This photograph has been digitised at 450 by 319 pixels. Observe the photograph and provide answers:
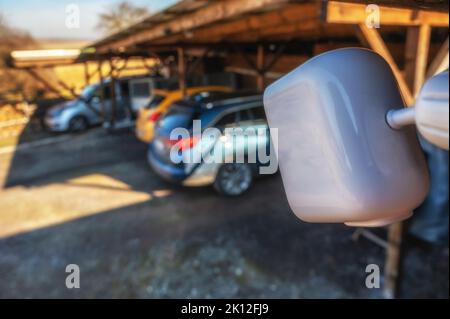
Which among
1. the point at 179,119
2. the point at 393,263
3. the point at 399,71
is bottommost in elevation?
the point at 393,263

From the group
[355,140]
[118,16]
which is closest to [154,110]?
[355,140]

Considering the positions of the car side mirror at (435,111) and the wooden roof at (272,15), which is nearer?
the car side mirror at (435,111)

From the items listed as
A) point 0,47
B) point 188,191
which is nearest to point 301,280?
point 188,191

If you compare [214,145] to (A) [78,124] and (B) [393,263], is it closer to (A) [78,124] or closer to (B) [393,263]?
(B) [393,263]

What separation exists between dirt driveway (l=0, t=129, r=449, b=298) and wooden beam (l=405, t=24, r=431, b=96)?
2.09 metres

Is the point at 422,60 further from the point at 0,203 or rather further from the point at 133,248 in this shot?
the point at 0,203

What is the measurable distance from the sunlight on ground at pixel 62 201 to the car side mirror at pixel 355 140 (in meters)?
5.22

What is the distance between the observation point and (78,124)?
11391 mm

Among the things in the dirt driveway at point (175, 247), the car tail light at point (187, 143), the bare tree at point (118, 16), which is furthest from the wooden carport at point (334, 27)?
the bare tree at point (118, 16)

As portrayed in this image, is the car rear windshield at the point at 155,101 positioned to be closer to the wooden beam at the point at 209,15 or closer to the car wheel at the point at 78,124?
the wooden beam at the point at 209,15

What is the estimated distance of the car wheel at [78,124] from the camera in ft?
36.8

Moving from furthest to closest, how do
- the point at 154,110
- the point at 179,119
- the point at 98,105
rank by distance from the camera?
the point at 98,105, the point at 154,110, the point at 179,119

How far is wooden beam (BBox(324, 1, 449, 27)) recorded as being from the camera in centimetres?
260

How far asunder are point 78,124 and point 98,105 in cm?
98
